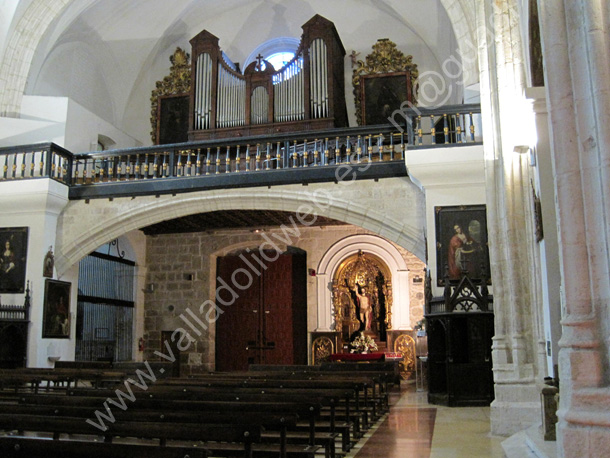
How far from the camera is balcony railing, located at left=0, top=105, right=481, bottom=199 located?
429 inches

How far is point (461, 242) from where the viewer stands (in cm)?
1009

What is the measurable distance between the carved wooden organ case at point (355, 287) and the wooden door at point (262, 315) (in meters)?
0.84

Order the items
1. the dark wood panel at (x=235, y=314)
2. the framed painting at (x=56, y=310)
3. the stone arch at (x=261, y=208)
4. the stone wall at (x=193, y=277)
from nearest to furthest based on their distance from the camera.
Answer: the stone arch at (x=261, y=208), the framed painting at (x=56, y=310), the stone wall at (x=193, y=277), the dark wood panel at (x=235, y=314)

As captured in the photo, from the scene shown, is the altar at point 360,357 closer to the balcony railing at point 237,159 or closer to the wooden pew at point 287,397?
the balcony railing at point 237,159

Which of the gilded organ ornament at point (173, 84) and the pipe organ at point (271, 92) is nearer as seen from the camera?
the pipe organ at point (271, 92)

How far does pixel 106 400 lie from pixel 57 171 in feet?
27.7

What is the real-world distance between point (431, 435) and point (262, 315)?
915 centimetres

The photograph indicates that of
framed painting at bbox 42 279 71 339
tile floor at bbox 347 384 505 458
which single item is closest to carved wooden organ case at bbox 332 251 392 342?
tile floor at bbox 347 384 505 458

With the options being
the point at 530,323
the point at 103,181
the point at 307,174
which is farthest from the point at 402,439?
the point at 103,181

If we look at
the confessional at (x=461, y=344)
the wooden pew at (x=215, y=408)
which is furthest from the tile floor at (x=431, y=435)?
the wooden pew at (x=215, y=408)

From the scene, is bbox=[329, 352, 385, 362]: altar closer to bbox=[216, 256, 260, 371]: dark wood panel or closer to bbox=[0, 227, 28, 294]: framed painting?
bbox=[216, 256, 260, 371]: dark wood panel

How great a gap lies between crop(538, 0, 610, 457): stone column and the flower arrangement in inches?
437

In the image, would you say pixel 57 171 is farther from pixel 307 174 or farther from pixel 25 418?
pixel 25 418

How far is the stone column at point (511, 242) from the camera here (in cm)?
639
